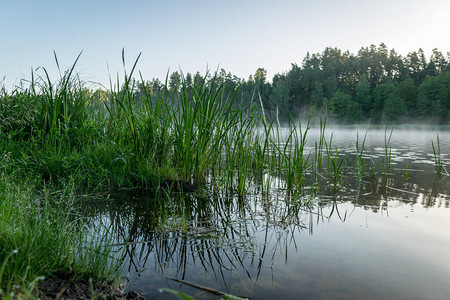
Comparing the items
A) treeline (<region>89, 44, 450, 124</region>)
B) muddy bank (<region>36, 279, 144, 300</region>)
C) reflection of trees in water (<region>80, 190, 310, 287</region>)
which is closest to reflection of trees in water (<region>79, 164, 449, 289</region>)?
reflection of trees in water (<region>80, 190, 310, 287</region>)

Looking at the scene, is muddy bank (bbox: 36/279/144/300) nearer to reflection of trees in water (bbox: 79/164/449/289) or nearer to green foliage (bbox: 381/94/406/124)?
reflection of trees in water (bbox: 79/164/449/289)

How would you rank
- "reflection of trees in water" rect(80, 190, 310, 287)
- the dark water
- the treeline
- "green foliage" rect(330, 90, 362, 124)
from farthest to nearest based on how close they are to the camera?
"green foliage" rect(330, 90, 362, 124), the treeline, "reflection of trees in water" rect(80, 190, 310, 287), the dark water

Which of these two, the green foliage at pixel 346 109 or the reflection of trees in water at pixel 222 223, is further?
the green foliage at pixel 346 109

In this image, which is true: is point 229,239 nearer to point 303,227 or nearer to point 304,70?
point 303,227

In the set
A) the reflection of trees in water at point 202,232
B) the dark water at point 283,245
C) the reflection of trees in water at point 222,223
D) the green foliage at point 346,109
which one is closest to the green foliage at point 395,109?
the green foliage at point 346,109

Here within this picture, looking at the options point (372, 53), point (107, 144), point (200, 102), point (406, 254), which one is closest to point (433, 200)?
point (406, 254)

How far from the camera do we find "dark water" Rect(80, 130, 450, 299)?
4.26 ft

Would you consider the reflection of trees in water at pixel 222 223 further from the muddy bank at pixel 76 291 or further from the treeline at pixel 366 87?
the treeline at pixel 366 87

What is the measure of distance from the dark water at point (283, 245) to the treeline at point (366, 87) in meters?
42.2

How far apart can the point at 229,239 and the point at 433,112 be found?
55.3 m

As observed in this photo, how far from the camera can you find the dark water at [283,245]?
1.30 metres

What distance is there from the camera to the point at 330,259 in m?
1.56

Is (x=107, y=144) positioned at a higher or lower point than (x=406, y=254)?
higher

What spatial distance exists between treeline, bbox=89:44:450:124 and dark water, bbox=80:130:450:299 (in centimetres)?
4223
